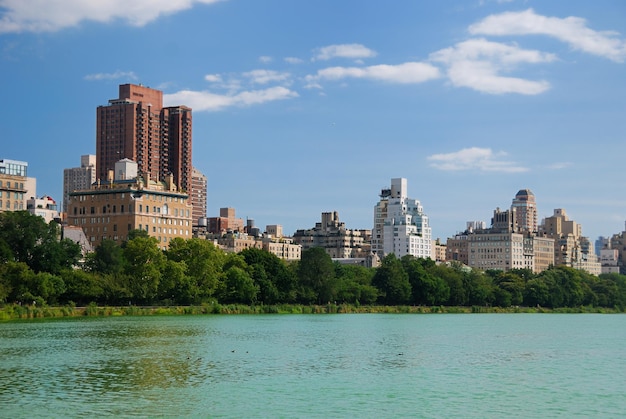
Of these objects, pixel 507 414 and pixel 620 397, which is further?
pixel 620 397

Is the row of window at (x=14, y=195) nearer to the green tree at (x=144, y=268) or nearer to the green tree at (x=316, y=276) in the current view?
the green tree at (x=144, y=268)

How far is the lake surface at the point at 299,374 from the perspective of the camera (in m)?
46.5

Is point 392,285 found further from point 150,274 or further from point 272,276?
point 150,274

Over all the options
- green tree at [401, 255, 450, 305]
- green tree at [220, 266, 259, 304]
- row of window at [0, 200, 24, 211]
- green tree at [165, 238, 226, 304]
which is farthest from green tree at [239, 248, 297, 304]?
row of window at [0, 200, 24, 211]

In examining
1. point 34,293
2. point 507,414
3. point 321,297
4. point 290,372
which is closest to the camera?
point 507,414

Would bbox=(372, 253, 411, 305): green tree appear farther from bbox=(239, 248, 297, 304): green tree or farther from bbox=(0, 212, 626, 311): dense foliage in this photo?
bbox=(239, 248, 297, 304): green tree

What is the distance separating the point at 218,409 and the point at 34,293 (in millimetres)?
84022

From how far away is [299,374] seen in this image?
196 ft

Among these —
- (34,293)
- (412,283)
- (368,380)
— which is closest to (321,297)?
(412,283)

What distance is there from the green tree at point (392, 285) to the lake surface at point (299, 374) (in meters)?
81.7

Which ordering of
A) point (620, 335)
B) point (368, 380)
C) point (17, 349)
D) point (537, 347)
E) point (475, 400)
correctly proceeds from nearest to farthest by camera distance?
1. point (475, 400)
2. point (368, 380)
3. point (17, 349)
4. point (537, 347)
5. point (620, 335)

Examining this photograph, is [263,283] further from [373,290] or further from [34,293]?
[34,293]

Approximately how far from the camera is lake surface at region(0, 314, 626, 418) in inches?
1832

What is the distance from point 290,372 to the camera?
60.7 meters
